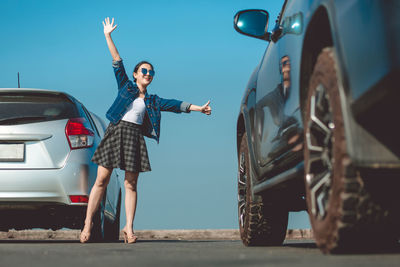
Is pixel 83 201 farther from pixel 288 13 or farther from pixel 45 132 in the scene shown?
pixel 288 13

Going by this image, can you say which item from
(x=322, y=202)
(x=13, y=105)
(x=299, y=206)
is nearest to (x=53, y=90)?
(x=13, y=105)

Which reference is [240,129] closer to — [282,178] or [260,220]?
[260,220]

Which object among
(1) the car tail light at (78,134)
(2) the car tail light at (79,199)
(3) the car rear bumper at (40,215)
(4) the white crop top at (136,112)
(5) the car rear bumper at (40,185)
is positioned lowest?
(3) the car rear bumper at (40,215)

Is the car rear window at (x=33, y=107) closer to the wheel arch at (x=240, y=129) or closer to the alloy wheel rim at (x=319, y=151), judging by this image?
the wheel arch at (x=240, y=129)

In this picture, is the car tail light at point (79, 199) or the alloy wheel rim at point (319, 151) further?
the car tail light at point (79, 199)

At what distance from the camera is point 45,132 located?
21.4 feet

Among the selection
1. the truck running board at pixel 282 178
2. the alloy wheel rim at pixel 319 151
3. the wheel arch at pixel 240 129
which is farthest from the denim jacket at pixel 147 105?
the alloy wheel rim at pixel 319 151

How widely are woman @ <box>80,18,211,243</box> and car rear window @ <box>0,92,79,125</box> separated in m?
0.46

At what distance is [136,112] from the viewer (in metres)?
6.82

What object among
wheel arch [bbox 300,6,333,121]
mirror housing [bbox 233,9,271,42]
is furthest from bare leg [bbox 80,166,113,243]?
wheel arch [bbox 300,6,333,121]

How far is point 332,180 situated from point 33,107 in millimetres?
4271

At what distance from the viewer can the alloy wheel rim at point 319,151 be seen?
3297 millimetres

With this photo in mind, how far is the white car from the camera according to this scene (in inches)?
249

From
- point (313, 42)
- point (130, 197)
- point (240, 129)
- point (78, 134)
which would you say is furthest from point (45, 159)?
point (313, 42)
